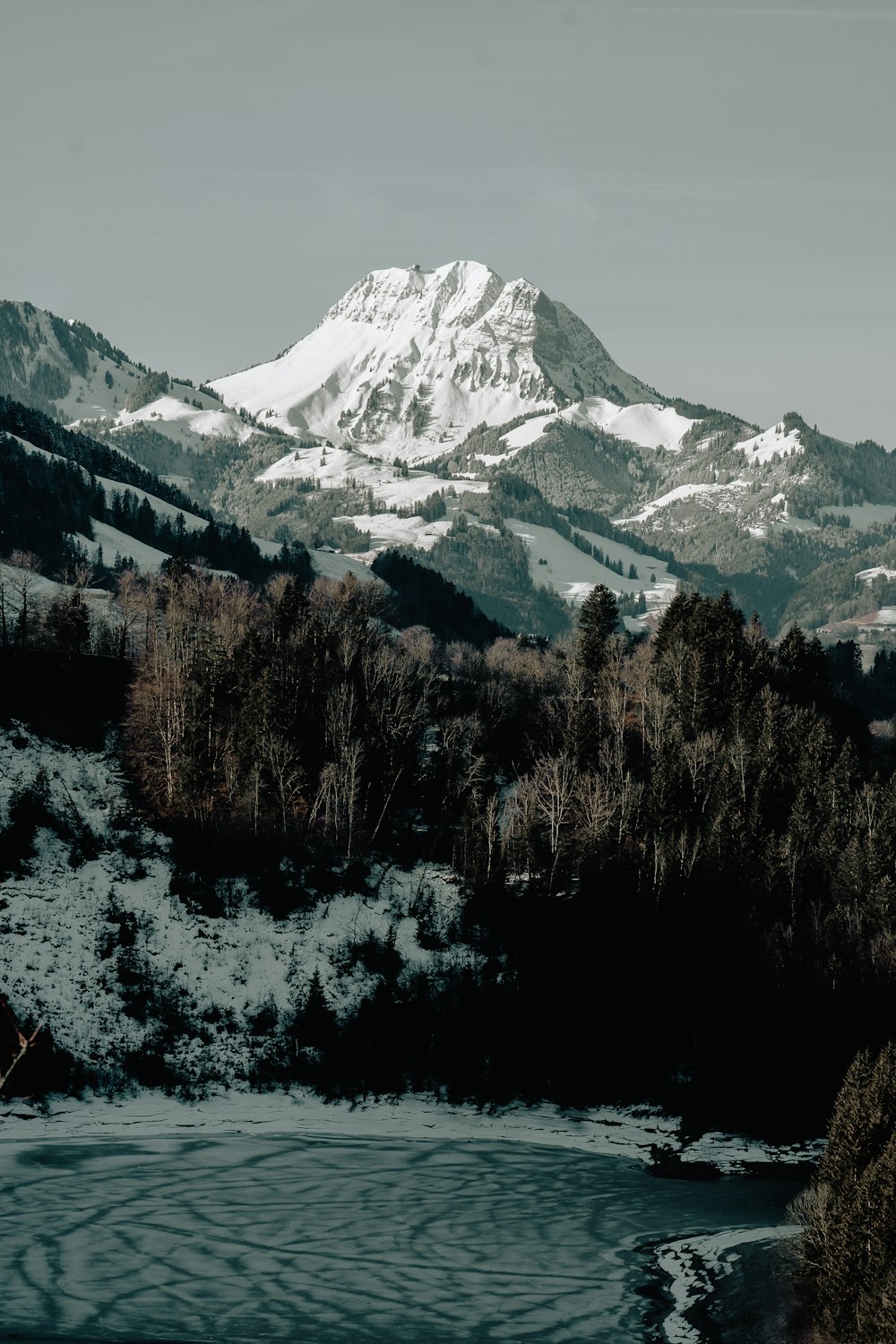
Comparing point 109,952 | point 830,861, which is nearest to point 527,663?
point 830,861

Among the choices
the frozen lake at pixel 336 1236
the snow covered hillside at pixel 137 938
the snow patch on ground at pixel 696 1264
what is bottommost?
the snow patch on ground at pixel 696 1264

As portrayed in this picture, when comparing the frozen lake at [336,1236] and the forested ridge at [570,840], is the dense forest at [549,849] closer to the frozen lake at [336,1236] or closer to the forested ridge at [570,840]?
the forested ridge at [570,840]

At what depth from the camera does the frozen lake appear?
53.2 metres

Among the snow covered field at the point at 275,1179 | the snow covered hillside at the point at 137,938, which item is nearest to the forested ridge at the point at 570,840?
the snow covered hillside at the point at 137,938

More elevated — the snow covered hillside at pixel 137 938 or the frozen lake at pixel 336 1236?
the snow covered hillside at pixel 137 938

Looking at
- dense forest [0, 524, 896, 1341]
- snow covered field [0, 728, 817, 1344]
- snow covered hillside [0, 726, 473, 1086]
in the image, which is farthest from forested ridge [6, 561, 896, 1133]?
snow covered field [0, 728, 817, 1344]

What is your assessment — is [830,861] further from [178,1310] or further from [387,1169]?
[178,1310]

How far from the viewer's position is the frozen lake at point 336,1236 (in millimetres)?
53156

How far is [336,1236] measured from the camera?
6338cm

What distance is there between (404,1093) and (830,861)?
47.9 m

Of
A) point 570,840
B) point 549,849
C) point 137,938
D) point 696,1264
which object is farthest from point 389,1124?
point 570,840

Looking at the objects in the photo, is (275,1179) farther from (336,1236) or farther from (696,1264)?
(696,1264)

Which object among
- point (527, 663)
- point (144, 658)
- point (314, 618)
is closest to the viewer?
point (144, 658)

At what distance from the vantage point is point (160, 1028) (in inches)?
3526
